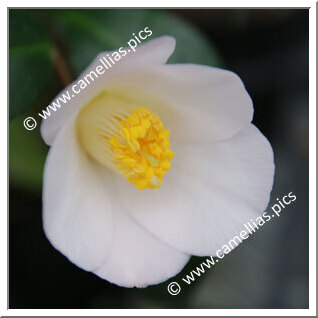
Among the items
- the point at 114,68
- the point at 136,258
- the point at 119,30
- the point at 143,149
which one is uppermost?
the point at 119,30

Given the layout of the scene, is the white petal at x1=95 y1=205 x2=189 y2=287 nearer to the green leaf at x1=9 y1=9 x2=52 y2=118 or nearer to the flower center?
the flower center

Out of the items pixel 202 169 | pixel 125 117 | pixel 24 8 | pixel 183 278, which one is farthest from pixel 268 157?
pixel 24 8

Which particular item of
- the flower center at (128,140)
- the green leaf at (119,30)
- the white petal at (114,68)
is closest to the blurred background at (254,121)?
the green leaf at (119,30)

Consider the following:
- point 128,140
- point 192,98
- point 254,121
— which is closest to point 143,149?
point 128,140

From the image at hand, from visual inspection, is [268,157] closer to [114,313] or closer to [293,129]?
[114,313]

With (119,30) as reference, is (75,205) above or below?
below

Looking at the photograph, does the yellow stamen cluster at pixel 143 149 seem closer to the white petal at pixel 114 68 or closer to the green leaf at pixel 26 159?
the white petal at pixel 114 68

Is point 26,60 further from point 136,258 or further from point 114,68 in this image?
point 136,258

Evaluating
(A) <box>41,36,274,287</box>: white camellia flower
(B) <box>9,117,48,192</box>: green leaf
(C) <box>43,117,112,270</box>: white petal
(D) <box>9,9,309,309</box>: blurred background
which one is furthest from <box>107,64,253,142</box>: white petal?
(B) <box>9,117,48,192</box>: green leaf
